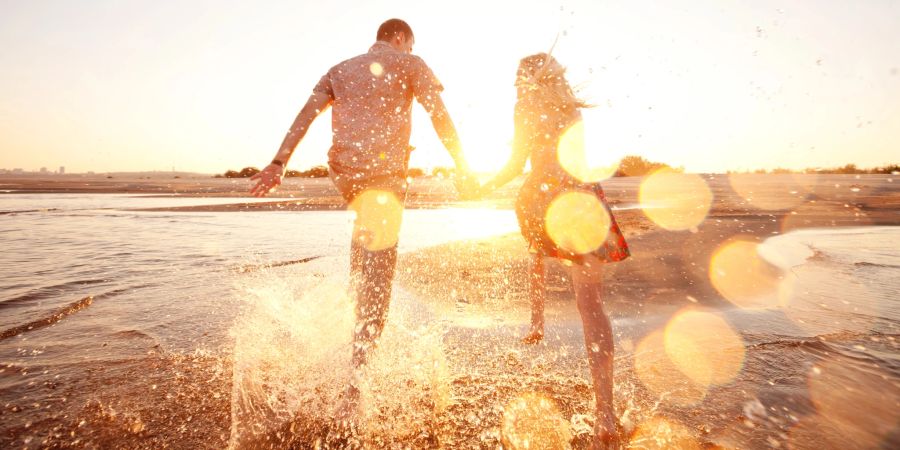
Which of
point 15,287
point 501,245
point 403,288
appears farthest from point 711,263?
point 15,287

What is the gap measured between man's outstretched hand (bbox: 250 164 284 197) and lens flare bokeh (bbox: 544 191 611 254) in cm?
163

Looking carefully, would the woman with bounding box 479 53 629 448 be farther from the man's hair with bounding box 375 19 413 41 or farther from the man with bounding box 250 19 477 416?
the man's hair with bounding box 375 19 413 41

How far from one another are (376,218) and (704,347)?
2.62 meters

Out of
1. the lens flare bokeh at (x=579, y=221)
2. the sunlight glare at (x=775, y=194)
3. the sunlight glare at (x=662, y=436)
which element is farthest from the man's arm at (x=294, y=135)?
the sunlight glare at (x=775, y=194)

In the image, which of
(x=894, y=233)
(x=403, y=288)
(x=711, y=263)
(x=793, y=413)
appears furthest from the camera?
(x=894, y=233)

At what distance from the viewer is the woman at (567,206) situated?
2305 mm

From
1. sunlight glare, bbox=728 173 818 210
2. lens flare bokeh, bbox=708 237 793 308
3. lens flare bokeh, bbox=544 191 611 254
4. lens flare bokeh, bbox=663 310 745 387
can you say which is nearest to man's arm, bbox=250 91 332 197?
lens flare bokeh, bbox=544 191 611 254

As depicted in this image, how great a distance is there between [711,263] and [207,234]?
9.75 metres

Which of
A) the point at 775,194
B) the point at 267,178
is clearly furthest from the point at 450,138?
the point at 775,194

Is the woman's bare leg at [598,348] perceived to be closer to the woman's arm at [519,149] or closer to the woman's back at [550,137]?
the woman's back at [550,137]

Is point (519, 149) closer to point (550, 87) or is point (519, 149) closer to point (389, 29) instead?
point (550, 87)

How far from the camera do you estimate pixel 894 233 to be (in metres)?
9.81

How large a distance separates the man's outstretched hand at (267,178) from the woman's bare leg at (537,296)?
1.77 meters

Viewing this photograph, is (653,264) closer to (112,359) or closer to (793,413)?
(793,413)
